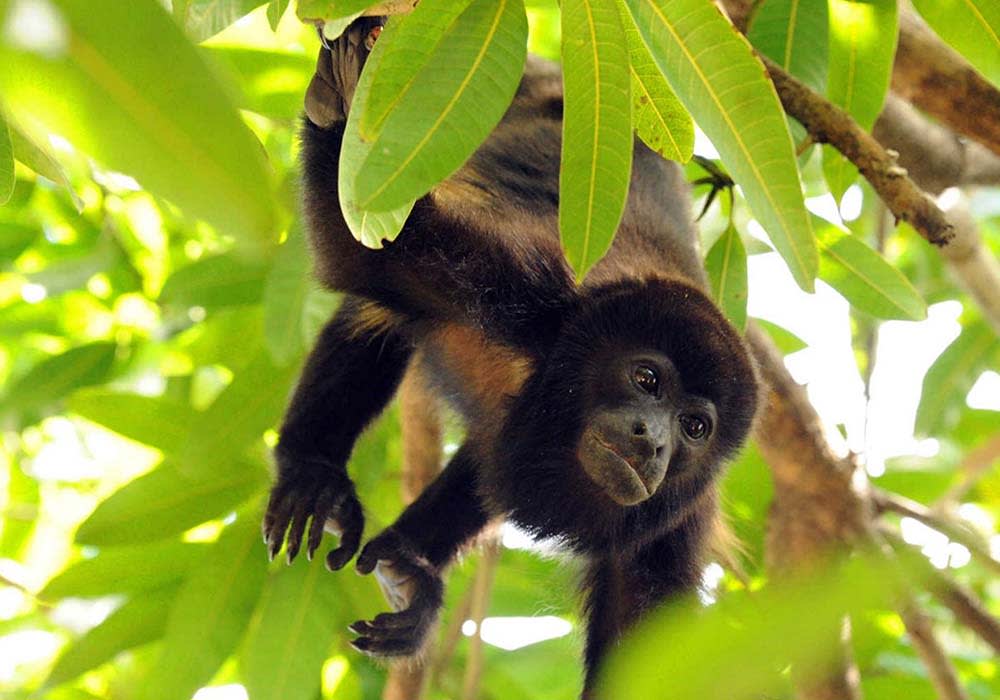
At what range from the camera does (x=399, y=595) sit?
2869 millimetres

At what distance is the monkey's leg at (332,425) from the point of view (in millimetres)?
2666

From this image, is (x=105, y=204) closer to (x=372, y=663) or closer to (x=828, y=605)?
(x=372, y=663)

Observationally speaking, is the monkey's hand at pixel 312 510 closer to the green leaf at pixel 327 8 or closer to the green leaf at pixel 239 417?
the green leaf at pixel 239 417

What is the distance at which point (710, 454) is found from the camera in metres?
2.60

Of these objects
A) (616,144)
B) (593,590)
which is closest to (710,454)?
(593,590)

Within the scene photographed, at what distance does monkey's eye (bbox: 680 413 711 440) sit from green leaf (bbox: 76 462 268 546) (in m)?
1.05

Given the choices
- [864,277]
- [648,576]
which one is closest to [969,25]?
[864,277]

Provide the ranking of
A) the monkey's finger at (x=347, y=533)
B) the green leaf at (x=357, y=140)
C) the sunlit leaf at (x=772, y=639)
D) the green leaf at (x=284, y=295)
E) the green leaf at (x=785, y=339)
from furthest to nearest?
the green leaf at (x=785, y=339) → the green leaf at (x=284, y=295) → the monkey's finger at (x=347, y=533) → the green leaf at (x=357, y=140) → the sunlit leaf at (x=772, y=639)

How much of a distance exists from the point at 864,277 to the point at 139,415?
1.56 m

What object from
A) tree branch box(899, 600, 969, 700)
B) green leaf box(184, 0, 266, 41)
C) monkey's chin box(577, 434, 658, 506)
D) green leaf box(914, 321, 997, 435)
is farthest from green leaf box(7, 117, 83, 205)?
green leaf box(914, 321, 997, 435)

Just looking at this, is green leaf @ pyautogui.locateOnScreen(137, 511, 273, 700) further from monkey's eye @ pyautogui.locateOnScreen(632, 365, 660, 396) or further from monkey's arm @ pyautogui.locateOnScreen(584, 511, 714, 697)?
monkey's eye @ pyautogui.locateOnScreen(632, 365, 660, 396)

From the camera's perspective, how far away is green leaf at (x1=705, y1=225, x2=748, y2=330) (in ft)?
7.45

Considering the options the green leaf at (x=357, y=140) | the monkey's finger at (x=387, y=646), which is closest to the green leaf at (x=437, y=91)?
the green leaf at (x=357, y=140)

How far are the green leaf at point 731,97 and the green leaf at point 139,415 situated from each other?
5.35 ft
